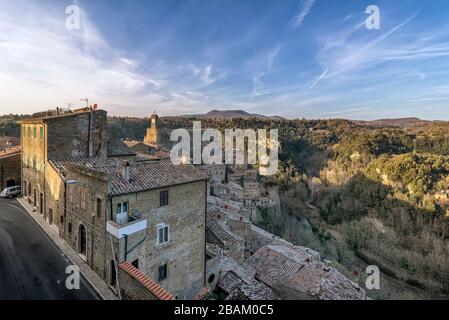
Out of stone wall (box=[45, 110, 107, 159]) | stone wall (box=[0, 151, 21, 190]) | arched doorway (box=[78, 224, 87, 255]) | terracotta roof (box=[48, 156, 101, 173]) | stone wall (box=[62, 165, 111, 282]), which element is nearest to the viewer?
stone wall (box=[62, 165, 111, 282])

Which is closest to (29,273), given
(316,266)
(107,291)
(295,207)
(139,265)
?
(107,291)

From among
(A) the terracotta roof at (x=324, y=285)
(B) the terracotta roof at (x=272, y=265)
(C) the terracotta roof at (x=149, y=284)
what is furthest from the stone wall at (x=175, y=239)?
(A) the terracotta roof at (x=324, y=285)

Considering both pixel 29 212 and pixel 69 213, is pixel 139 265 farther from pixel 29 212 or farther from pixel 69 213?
pixel 29 212

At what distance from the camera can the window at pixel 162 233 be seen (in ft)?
39.8

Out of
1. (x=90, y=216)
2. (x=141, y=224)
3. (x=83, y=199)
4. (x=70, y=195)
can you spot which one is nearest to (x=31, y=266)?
(x=90, y=216)

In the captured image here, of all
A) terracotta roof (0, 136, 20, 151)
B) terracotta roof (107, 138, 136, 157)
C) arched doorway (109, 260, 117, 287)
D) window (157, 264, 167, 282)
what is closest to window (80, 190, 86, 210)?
arched doorway (109, 260, 117, 287)

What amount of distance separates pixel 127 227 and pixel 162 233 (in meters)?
2.14

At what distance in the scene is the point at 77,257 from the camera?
13070mm

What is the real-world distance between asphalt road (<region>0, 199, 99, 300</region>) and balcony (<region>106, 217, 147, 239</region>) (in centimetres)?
235

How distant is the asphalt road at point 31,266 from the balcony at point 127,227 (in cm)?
235

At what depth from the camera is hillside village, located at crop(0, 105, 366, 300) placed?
10.9m

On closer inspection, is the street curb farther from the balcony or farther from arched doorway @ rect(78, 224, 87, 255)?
the balcony

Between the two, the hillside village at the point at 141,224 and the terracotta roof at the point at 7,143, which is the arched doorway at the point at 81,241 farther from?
the terracotta roof at the point at 7,143
